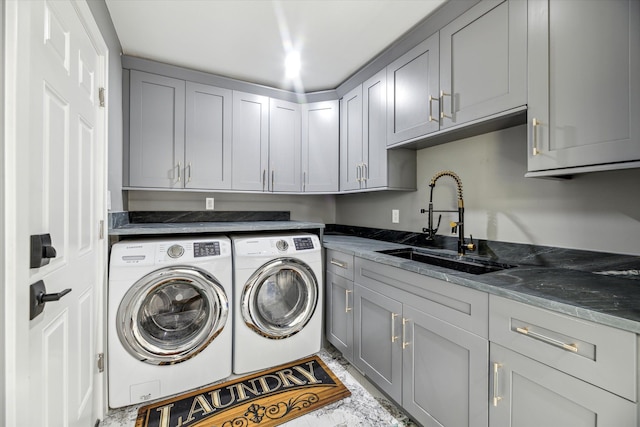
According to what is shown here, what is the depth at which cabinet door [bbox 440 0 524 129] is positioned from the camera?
1351 mm

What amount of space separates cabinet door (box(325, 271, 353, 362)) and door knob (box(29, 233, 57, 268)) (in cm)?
165

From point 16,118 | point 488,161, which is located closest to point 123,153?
point 16,118

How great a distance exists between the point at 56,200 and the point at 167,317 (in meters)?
1.10

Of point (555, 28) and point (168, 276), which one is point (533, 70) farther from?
point (168, 276)

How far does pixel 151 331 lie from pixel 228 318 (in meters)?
0.47

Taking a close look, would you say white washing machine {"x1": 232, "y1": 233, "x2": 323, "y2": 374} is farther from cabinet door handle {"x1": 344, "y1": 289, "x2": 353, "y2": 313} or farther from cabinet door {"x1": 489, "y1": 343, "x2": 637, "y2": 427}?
cabinet door {"x1": 489, "y1": 343, "x2": 637, "y2": 427}

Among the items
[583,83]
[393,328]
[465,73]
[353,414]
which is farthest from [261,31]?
[353,414]

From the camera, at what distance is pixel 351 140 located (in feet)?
8.61

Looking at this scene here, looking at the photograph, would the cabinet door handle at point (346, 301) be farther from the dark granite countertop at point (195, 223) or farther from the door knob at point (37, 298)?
the door knob at point (37, 298)

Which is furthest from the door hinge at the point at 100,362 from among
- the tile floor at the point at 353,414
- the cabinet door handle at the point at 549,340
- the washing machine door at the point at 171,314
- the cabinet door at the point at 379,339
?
the cabinet door handle at the point at 549,340

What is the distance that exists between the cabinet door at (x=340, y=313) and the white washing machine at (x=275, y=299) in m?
0.10

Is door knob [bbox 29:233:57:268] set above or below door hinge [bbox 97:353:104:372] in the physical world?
above

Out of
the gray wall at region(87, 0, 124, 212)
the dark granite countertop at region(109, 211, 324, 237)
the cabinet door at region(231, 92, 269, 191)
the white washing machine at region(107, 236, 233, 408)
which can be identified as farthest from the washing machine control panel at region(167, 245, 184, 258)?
the cabinet door at region(231, 92, 269, 191)

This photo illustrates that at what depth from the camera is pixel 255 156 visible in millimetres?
2697
